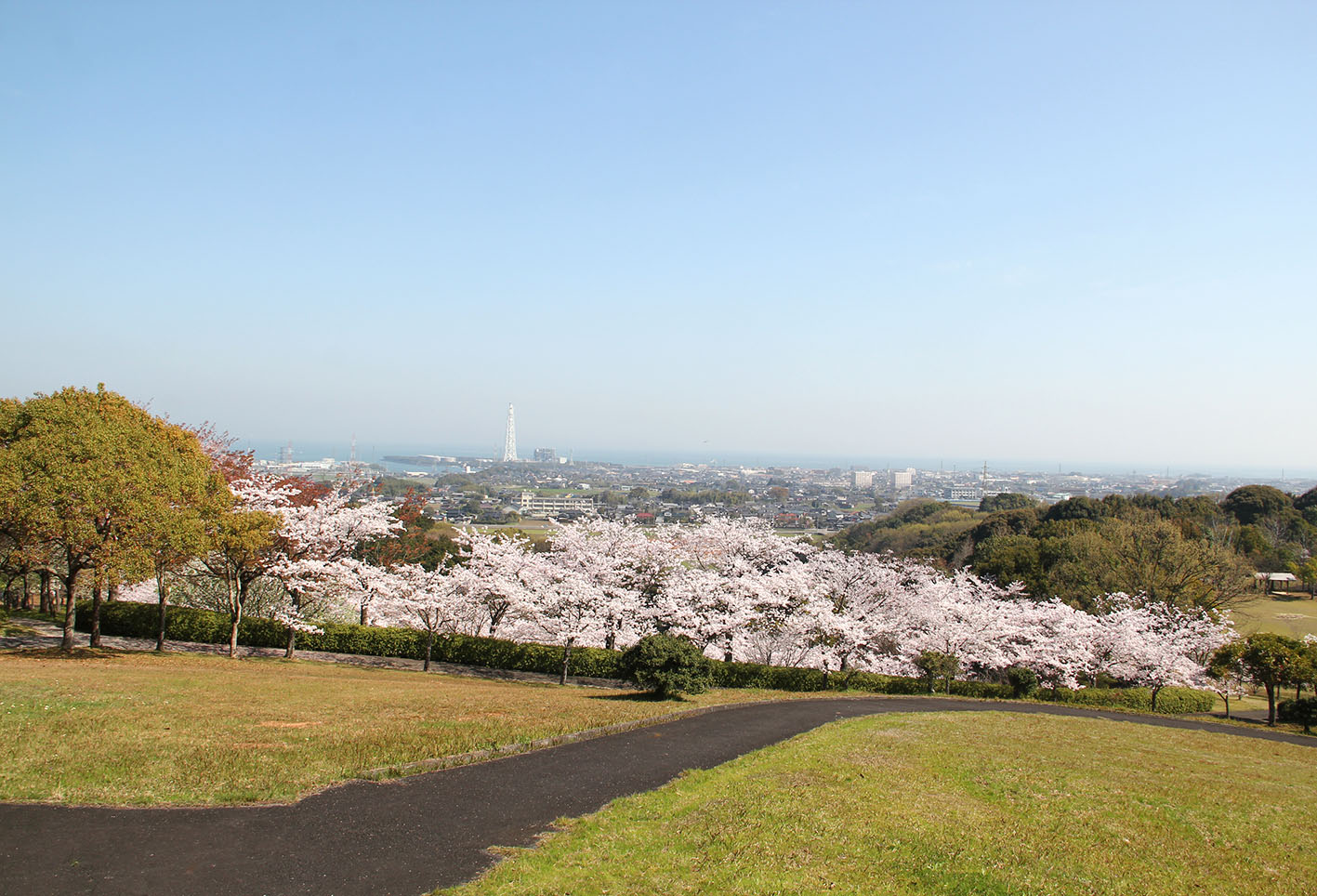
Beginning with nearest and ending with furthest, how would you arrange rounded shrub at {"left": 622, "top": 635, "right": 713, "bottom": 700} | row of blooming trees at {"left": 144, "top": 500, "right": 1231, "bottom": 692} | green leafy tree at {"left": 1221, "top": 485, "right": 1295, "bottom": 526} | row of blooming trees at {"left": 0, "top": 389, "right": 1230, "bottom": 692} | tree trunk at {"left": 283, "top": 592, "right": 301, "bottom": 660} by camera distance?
rounded shrub at {"left": 622, "top": 635, "right": 713, "bottom": 700} < row of blooming trees at {"left": 0, "top": 389, "right": 1230, "bottom": 692} < tree trunk at {"left": 283, "top": 592, "right": 301, "bottom": 660} < row of blooming trees at {"left": 144, "top": 500, "right": 1231, "bottom": 692} < green leafy tree at {"left": 1221, "top": 485, "right": 1295, "bottom": 526}

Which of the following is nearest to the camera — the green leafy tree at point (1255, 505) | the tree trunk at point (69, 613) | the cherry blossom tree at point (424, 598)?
the tree trunk at point (69, 613)

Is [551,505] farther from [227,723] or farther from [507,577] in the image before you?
[227,723]

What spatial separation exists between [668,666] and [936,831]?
11.2 meters

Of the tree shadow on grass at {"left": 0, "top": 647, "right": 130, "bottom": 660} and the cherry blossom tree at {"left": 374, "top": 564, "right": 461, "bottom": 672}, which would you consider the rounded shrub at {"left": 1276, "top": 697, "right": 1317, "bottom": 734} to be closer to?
the cherry blossom tree at {"left": 374, "top": 564, "right": 461, "bottom": 672}

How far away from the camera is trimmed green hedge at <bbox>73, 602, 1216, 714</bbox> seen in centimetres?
2578

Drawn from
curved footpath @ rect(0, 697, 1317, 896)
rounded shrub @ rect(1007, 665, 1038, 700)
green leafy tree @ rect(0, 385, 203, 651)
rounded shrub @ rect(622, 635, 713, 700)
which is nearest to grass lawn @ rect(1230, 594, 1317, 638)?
rounded shrub @ rect(1007, 665, 1038, 700)

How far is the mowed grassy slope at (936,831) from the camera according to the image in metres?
7.00

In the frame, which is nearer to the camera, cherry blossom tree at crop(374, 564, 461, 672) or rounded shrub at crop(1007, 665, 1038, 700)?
cherry blossom tree at crop(374, 564, 461, 672)

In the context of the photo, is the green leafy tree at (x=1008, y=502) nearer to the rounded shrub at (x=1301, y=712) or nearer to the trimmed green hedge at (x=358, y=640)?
the rounded shrub at (x=1301, y=712)

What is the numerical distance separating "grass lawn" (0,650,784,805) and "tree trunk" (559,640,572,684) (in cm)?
424

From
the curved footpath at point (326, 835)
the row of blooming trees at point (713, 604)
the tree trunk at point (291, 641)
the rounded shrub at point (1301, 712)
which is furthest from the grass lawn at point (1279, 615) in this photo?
the tree trunk at point (291, 641)

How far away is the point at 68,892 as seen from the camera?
6.44m

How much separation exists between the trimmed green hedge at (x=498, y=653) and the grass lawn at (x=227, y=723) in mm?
5029

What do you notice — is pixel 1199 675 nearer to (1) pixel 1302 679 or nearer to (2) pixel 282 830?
(1) pixel 1302 679
